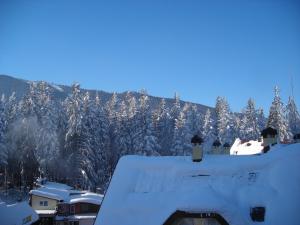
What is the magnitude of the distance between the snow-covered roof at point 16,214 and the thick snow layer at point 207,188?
11.9 meters

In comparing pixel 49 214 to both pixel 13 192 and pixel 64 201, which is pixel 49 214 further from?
pixel 13 192

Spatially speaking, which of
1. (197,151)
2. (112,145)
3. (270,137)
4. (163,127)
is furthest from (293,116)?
(197,151)

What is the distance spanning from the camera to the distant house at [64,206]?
40250 millimetres

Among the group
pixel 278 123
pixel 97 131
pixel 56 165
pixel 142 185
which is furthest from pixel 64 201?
pixel 278 123

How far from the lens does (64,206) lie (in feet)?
138

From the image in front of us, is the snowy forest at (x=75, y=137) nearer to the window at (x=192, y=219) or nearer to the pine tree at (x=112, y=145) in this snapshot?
the pine tree at (x=112, y=145)

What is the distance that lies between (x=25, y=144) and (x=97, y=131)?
1157 centimetres

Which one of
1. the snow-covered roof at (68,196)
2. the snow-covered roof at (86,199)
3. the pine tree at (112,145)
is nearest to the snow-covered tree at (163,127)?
the pine tree at (112,145)

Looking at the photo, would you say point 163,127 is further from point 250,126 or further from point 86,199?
point 86,199

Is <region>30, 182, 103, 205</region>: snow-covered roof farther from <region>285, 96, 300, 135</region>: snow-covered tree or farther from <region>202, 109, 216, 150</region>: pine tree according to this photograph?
<region>285, 96, 300, 135</region>: snow-covered tree

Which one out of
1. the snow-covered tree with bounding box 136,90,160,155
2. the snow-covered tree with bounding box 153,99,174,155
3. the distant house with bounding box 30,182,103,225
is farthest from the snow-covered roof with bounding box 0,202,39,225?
the snow-covered tree with bounding box 153,99,174,155

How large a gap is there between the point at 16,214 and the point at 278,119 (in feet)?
162

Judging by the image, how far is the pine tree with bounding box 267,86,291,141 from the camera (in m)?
64.0

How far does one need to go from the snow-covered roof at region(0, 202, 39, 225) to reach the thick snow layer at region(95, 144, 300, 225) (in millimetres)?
11872
